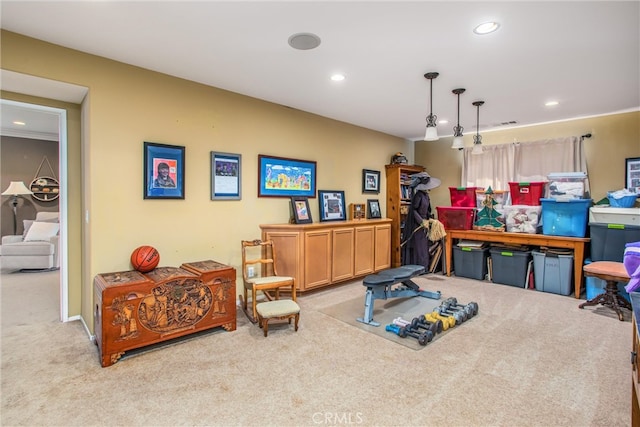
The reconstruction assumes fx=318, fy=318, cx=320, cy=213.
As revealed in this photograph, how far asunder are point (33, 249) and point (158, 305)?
459 cm

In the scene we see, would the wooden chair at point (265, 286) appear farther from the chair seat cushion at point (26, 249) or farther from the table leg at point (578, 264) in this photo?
the chair seat cushion at point (26, 249)

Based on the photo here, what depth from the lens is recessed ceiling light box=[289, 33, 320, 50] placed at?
96.7 inches

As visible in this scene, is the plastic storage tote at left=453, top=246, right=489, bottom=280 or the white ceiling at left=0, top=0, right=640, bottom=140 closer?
the white ceiling at left=0, top=0, right=640, bottom=140

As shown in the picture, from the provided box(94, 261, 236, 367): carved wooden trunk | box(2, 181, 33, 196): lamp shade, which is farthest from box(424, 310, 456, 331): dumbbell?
box(2, 181, 33, 196): lamp shade

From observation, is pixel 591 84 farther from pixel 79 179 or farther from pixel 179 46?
pixel 79 179

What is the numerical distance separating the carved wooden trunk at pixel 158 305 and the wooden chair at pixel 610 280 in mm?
3996

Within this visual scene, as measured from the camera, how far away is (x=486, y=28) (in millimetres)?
2330

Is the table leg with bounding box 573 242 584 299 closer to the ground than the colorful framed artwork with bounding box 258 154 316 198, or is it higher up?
closer to the ground

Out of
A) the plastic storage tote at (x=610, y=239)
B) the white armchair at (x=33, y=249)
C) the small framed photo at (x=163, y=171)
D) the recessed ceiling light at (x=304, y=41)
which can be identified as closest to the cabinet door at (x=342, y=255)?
the small framed photo at (x=163, y=171)

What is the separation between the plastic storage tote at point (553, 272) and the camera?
14.2 ft

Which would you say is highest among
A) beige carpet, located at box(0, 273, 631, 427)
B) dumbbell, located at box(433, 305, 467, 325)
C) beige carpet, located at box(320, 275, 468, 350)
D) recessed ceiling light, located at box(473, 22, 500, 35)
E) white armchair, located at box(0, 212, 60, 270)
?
recessed ceiling light, located at box(473, 22, 500, 35)

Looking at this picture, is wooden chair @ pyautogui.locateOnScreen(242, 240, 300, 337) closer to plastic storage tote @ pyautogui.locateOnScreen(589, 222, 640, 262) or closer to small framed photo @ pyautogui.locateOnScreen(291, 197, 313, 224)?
small framed photo @ pyautogui.locateOnScreen(291, 197, 313, 224)

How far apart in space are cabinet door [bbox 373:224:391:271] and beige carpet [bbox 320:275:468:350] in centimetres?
110

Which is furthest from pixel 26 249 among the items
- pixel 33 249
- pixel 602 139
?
pixel 602 139
